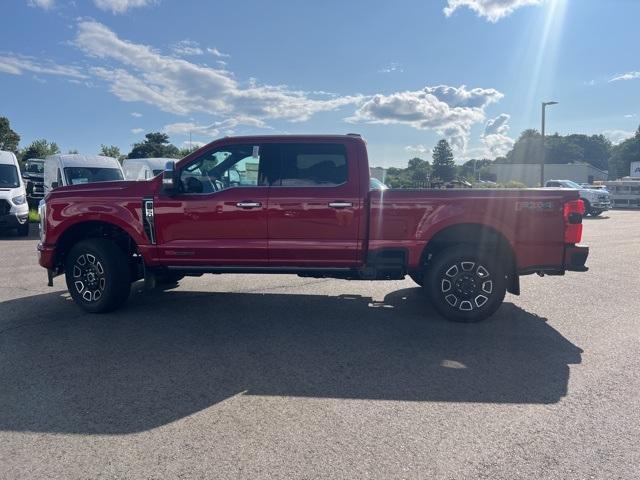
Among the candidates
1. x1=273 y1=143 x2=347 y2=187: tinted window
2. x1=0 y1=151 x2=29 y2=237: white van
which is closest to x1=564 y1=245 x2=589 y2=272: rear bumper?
x1=273 y1=143 x2=347 y2=187: tinted window

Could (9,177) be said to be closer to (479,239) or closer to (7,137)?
(479,239)

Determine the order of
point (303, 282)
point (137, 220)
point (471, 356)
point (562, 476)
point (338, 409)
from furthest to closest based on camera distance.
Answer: point (303, 282)
point (137, 220)
point (471, 356)
point (338, 409)
point (562, 476)

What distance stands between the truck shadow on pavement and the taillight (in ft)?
3.54

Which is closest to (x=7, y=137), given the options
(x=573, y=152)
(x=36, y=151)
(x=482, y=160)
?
(x=36, y=151)

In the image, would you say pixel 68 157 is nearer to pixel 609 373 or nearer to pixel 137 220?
pixel 137 220

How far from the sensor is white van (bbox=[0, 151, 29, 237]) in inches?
521

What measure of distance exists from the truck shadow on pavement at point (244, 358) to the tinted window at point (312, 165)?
1623 mm

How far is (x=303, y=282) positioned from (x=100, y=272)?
10.6ft

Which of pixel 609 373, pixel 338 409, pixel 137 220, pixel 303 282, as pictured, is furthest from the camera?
pixel 303 282

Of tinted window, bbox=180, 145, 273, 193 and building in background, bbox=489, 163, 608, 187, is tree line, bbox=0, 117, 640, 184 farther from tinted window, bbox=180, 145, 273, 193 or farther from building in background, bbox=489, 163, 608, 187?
tinted window, bbox=180, 145, 273, 193

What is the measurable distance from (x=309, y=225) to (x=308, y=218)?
8 cm

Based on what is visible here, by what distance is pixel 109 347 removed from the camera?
4883 mm

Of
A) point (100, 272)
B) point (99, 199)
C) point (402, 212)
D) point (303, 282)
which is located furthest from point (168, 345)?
point (303, 282)

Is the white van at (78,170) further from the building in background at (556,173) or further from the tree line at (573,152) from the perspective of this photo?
the tree line at (573,152)
